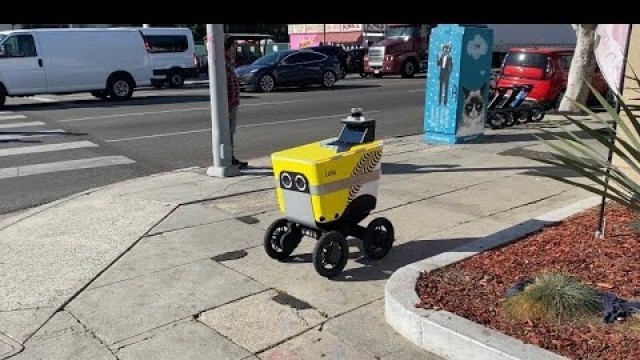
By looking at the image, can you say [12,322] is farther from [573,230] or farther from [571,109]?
[571,109]

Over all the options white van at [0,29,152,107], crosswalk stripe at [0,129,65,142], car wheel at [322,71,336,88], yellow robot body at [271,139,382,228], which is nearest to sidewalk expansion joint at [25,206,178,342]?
yellow robot body at [271,139,382,228]

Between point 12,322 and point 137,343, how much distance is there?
1.01 meters

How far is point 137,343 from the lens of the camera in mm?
3703

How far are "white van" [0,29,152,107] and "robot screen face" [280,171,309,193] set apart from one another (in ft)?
49.3

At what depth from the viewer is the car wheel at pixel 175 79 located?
24428mm

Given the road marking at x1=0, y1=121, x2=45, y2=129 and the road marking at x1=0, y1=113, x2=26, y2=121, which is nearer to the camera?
the road marking at x1=0, y1=121, x2=45, y2=129

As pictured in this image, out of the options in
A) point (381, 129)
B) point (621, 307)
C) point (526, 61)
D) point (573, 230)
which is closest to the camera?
point (621, 307)

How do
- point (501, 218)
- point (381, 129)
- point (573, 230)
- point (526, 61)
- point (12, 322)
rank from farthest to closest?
1. point (526, 61)
2. point (381, 129)
3. point (501, 218)
4. point (573, 230)
5. point (12, 322)

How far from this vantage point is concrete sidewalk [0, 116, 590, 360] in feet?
12.2

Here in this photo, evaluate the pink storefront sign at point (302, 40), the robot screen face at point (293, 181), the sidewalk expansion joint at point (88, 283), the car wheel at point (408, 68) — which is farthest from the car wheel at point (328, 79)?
the pink storefront sign at point (302, 40)

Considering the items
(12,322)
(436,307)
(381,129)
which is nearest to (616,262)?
(436,307)

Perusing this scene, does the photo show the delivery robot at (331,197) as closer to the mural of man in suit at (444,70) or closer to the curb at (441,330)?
the curb at (441,330)

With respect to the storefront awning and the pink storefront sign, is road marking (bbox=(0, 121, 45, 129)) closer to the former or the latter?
the storefront awning

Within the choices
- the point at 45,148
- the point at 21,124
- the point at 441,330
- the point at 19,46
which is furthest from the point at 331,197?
the point at 19,46
